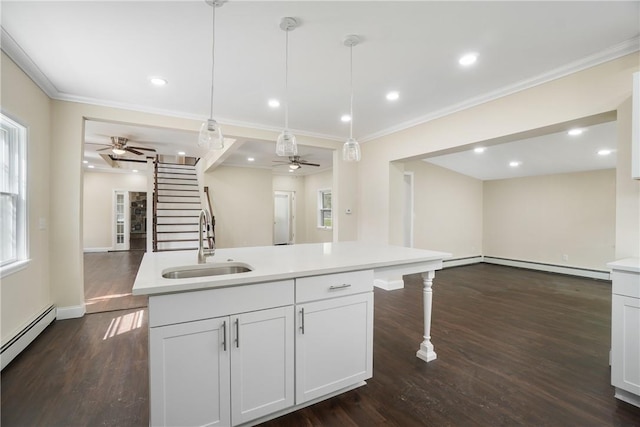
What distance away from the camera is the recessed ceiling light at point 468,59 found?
7.99 ft

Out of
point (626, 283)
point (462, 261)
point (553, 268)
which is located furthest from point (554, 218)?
point (626, 283)

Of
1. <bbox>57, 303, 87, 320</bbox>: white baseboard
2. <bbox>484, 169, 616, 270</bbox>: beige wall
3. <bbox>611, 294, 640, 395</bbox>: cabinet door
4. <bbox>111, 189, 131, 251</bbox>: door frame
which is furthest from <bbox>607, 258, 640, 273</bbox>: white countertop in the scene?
<bbox>111, 189, 131, 251</bbox>: door frame

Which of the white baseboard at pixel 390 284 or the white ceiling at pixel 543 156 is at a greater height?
the white ceiling at pixel 543 156

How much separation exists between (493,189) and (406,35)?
20.2 ft

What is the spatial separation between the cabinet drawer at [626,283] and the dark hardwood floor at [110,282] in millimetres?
4837

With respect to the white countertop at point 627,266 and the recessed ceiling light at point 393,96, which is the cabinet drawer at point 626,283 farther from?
the recessed ceiling light at point 393,96

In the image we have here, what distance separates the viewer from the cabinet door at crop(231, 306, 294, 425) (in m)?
1.58

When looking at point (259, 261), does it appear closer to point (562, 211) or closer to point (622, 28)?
point (622, 28)

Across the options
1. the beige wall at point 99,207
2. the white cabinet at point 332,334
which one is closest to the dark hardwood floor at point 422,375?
the white cabinet at point 332,334

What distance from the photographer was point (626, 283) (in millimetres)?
1883

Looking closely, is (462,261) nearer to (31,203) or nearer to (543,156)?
(543,156)

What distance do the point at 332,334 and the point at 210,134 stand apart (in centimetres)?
168

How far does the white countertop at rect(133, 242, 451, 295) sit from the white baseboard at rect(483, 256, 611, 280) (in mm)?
5286

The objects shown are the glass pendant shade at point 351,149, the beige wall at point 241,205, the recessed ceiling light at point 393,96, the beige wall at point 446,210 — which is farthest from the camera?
the beige wall at point 241,205
